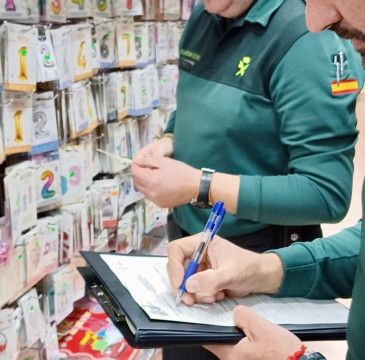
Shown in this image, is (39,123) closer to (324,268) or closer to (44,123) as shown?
(44,123)

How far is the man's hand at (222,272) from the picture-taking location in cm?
96

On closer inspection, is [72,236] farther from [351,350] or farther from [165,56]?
[351,350]

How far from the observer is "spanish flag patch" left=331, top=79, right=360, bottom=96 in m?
1.21

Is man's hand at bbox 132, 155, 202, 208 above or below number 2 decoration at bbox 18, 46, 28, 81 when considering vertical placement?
below

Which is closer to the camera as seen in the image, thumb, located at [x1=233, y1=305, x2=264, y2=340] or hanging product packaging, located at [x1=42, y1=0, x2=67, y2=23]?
thumb, located at [x1=233, y1=305, x2=264, y2=340]

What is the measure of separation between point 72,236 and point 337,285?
1.44 m

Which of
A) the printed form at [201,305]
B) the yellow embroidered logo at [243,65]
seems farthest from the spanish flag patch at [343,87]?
the printed form at [201,305]

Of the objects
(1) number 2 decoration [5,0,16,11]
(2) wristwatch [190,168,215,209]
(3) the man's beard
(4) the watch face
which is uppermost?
(1) number 2 decoration [5,0,16,11]

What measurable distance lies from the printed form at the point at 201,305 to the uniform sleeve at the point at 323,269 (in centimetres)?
2

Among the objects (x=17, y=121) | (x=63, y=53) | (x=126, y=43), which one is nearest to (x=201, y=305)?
(x=17, y=121)

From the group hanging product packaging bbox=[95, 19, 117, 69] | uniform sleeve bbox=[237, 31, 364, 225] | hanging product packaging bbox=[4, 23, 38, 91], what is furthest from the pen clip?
hanging product packaging bbox=[95, 19, 117, 69]

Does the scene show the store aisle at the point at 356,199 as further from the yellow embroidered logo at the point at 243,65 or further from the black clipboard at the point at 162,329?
the black clipboard at the point at 162,329

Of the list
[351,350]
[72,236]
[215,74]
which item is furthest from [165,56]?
[351,350]

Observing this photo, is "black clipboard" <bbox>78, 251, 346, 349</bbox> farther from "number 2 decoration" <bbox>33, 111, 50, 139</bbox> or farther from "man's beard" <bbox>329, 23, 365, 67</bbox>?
"number 2 decoration" <bbox>33, 111, 50, 139</bbox>
